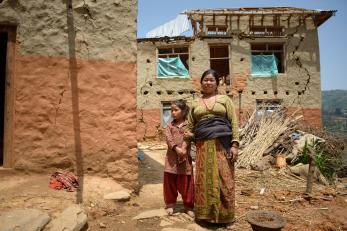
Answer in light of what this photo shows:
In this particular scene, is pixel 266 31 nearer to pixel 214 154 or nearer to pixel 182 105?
pixel 182 105

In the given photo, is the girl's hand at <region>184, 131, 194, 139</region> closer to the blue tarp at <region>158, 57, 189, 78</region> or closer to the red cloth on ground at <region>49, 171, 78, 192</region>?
the red cloth on ground at <region>49, 171, 78, 192</region>

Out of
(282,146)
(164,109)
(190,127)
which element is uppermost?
(164,109)

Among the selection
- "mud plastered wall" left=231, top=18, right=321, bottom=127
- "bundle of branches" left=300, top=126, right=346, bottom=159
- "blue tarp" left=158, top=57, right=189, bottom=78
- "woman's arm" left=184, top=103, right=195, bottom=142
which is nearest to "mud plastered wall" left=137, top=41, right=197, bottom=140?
"blue tarp" left=158, top=57, right=189, bottom=78

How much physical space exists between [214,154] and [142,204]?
1.43 metres

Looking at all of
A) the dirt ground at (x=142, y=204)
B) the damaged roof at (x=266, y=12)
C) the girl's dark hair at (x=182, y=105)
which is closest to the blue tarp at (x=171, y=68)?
the damaged roof at (x=266, y=12)

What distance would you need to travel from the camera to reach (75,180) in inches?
158

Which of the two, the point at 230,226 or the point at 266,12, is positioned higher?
the point at 266,12

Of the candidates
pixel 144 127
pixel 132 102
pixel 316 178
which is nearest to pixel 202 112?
pixel 132 102

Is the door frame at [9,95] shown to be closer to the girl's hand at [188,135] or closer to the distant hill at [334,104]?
the girl's hand at [188,135]

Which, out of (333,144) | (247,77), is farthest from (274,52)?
(333,144)

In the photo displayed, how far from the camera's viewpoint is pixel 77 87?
4148 millimetres

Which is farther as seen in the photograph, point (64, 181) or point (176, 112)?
point (64, 181)

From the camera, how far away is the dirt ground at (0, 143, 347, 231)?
3.41 meters

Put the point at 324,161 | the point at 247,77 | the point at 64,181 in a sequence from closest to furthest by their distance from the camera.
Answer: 1. the point at 64,181
2. the point at 324,161
3. the point at 247,77
